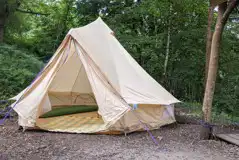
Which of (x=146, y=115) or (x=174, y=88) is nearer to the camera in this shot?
(x=146, y=115)

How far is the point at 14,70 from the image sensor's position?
6.82 metres

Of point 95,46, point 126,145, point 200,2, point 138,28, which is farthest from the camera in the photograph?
point 138,28

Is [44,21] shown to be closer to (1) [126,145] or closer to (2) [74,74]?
(2) [74,74]

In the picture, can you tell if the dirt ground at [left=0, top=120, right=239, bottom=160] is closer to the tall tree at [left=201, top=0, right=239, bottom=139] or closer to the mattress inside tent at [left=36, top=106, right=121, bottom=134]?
the mattress inside tent at [left=36, top=106, right=121, bottom=134]

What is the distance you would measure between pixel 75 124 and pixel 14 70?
10.6 feet

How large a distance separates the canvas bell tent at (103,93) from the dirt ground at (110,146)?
0.28 meters

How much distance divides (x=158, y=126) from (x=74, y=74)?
9.67ft

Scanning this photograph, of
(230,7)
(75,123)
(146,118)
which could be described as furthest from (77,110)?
(230,7)

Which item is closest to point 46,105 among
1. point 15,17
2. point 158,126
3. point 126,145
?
point 126,145

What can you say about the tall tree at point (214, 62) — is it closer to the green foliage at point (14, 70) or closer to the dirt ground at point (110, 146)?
the dirt ground at point (110, 146)

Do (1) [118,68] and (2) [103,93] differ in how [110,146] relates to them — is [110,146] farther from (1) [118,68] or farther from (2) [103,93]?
(1) [118,68]

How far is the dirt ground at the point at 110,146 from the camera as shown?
117 inches

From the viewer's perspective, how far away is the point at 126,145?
3.47 m

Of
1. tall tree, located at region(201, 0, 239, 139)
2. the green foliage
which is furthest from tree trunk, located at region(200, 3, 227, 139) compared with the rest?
the green foliage
